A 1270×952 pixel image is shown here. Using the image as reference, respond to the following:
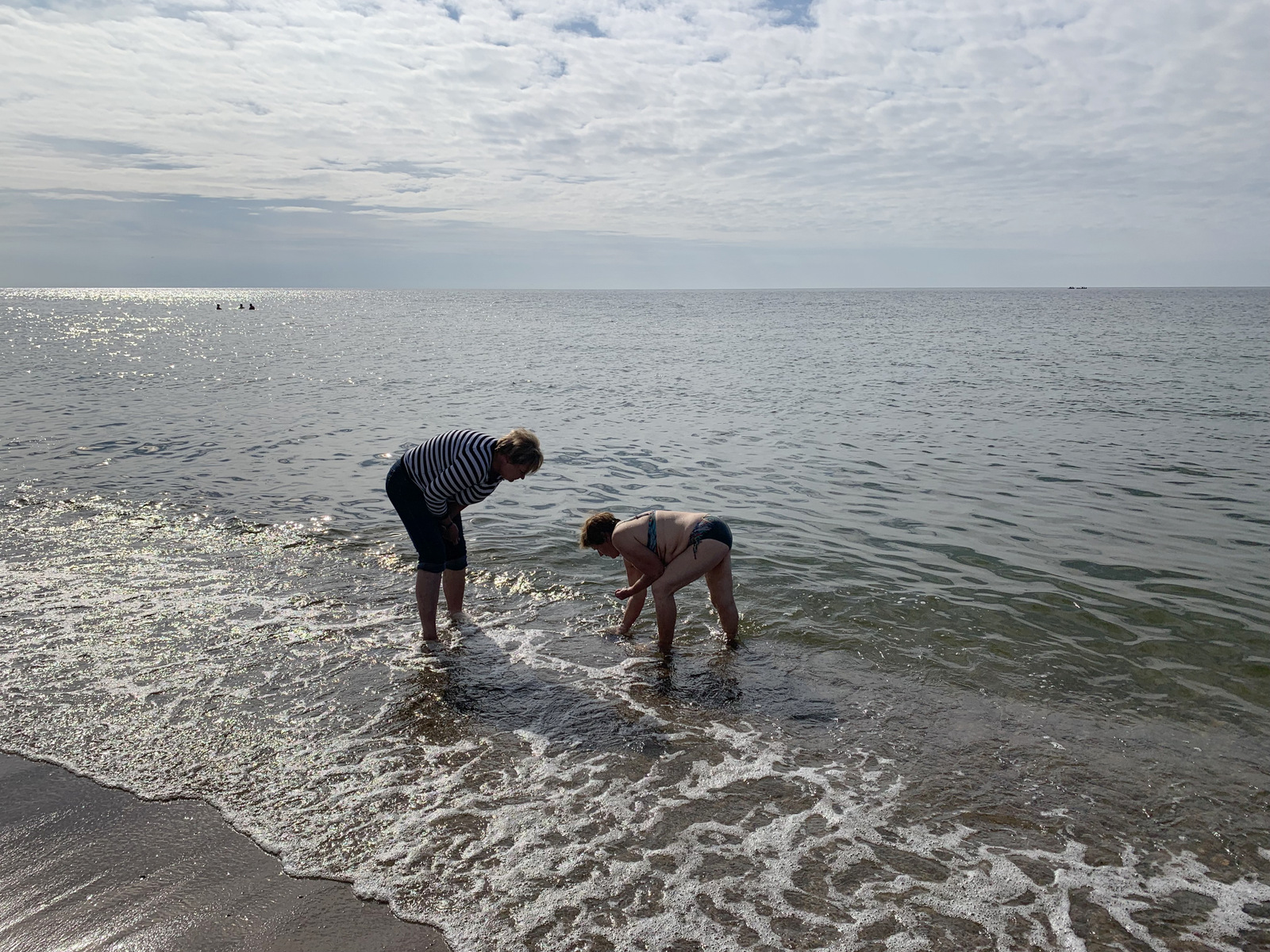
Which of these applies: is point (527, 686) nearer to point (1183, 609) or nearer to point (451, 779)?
point (451, 779)

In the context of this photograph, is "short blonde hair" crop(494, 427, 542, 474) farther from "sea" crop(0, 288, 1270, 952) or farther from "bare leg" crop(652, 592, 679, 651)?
"sea" crop(0, 288, 1270, 952)

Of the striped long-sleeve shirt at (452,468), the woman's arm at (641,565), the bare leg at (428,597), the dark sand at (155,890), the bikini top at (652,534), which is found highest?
the striped long-sleeve shirt at (452,468)

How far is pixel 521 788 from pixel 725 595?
3.00 metres

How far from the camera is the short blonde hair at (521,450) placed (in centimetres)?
684

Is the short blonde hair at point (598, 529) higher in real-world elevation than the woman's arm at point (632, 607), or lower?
higher

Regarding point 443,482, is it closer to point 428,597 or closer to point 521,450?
point 521,450

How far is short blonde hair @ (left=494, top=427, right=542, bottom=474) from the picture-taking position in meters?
6.84

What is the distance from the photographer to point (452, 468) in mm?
7051

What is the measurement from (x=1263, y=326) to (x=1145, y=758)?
2887 inches

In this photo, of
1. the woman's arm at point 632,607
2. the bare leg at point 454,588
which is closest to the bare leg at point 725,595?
the woman's arm at point 632,607

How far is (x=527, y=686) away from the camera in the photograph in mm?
6613

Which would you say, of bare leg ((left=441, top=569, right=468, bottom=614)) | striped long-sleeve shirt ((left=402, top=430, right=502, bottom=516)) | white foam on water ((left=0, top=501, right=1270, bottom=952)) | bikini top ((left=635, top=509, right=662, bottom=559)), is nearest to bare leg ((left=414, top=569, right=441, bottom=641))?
→ white foam on water ((left=0, top=501, right=1270, bottom=952))

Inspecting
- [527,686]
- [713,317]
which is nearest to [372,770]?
[527,686]

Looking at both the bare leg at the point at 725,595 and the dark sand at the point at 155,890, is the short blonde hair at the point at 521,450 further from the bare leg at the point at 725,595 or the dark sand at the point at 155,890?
the dark sand at the point at 155,890
